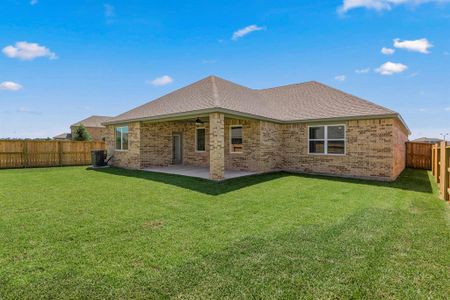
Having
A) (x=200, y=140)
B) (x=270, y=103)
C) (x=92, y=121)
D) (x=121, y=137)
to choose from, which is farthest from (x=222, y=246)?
(x=92, y=121)

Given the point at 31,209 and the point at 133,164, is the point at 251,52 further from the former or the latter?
the point at 31,209

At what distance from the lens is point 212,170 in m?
10.0

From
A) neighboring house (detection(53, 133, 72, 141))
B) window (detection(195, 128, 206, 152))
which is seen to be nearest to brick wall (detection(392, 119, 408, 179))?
window (detection(195, 128, 206, 152))

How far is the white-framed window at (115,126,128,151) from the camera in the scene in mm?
15278

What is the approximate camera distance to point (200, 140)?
15.3 metres

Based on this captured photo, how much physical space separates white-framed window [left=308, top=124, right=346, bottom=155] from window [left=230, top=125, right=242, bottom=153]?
12.1 ft

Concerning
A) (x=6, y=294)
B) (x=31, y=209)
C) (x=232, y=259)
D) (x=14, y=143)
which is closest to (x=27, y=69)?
(x=14, y=143)

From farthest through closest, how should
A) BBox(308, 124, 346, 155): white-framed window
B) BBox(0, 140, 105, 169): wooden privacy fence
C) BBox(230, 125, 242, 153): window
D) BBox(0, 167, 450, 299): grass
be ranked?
BBox(0, 140, 105, 169): wooden privacy fence < BBox(230, 125, 242, 153): window < BBox(308, 124, 346, 155): white-framed window < BBox(0, 167, 450, 299): grass

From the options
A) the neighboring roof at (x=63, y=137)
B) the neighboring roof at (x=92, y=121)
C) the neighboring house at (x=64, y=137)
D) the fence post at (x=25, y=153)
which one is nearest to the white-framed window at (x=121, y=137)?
the fence post at (x=25, y=153)

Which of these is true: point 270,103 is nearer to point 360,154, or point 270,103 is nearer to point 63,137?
point 360,154

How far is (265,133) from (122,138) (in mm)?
9279

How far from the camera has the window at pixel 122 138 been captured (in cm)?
1524

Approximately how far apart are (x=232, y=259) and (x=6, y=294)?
2659 millimetres

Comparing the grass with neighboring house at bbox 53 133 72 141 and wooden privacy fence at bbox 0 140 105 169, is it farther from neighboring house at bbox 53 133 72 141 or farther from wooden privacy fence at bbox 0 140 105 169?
neighboring house at bbox 53 133 72 141
